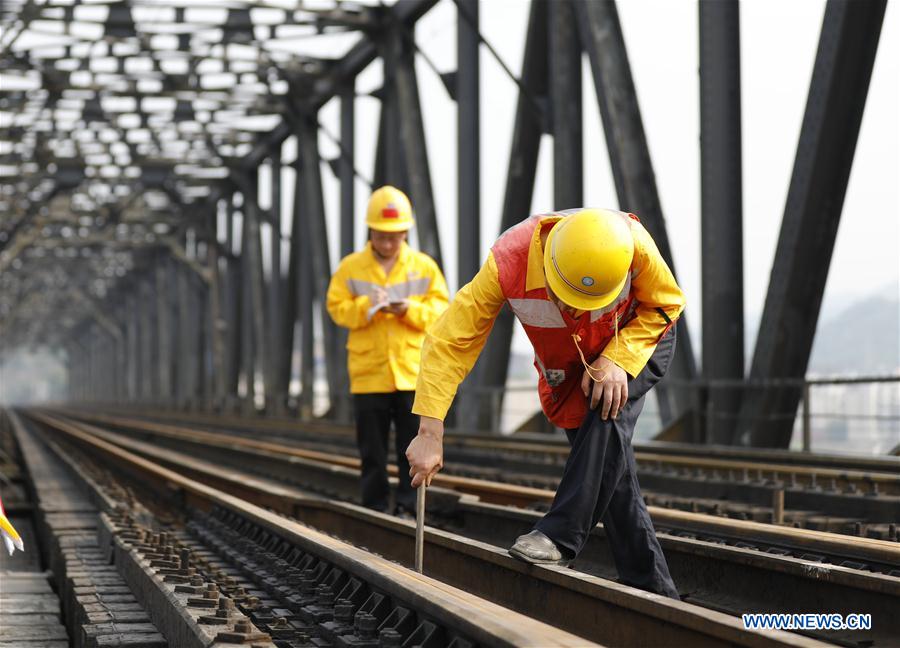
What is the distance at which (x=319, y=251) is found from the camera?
23609mm

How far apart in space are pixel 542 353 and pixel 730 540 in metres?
1.44

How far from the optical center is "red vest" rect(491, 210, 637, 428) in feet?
13.5

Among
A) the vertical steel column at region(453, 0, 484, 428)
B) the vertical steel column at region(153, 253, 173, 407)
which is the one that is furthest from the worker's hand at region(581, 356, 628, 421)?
the vertical steel column at region(153, 253, 173, 407)

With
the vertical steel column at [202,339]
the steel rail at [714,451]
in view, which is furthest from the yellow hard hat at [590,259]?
the vertical steel column at [202,339]

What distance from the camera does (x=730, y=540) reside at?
513 cm

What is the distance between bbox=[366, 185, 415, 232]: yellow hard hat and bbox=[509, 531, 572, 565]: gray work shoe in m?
3.08

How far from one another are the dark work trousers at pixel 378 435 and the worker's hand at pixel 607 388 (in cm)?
312

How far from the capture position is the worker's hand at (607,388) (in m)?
3.99

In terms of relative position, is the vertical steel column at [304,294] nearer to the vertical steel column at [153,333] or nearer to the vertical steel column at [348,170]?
the vertical steel column at [348,170]

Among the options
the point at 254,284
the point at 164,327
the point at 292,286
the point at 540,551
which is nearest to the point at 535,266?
the point at 540,551

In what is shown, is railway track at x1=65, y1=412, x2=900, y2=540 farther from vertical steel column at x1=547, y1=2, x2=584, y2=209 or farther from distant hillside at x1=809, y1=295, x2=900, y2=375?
distant hillside at x1=809, y1=295, x2=900, y2=375

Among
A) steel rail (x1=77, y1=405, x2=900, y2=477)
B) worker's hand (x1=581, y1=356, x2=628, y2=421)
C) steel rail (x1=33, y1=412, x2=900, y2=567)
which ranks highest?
worker's hand (x1=581, y1=356, x2=628, y2=421)

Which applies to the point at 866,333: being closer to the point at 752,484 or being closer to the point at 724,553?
the point at 752,484

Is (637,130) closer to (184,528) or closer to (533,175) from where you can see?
(533,175)
